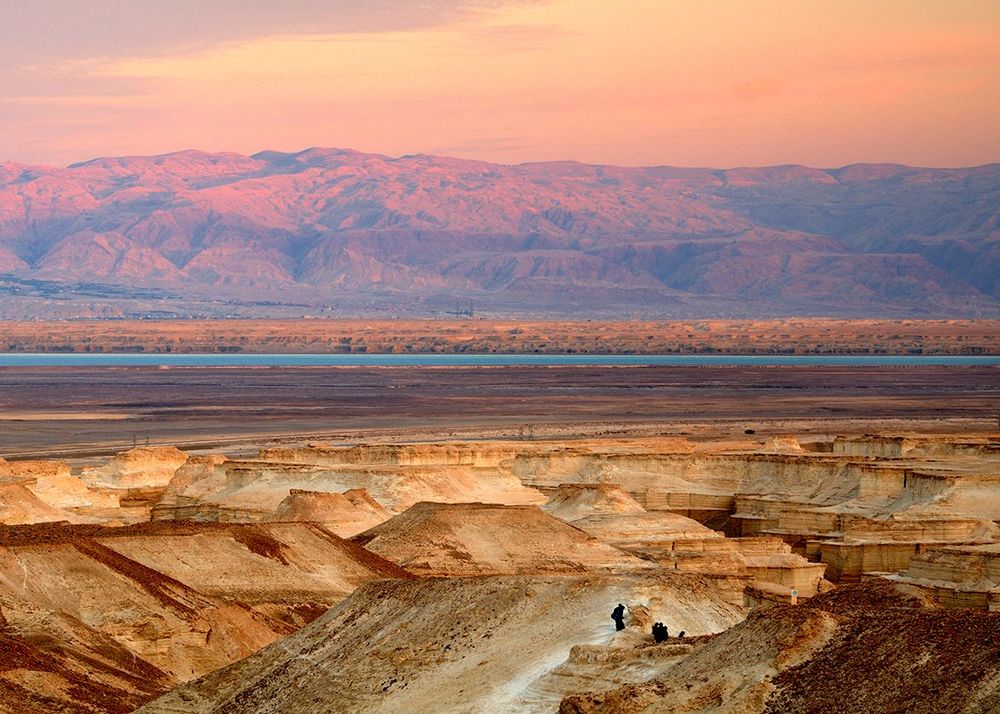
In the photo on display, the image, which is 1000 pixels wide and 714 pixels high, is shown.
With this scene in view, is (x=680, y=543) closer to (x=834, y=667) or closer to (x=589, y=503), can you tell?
(x=589, y=503)

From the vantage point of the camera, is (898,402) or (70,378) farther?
(70,378)

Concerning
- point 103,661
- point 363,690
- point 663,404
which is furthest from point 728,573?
point 663,404

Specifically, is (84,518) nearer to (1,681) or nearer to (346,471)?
(346,471)

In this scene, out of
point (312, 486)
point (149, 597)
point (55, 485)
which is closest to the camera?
point (149, 597)

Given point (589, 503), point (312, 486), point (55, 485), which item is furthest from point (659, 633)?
point (55, 485)

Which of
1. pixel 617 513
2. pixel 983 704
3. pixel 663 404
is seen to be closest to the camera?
pixel 983 704

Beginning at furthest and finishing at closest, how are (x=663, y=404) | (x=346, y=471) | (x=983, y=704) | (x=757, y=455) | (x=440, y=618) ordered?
(x=663, y=404)
(x=757, y=455)
(x=346, y=471)
(x=440, y=618)
(x=983, y=704)

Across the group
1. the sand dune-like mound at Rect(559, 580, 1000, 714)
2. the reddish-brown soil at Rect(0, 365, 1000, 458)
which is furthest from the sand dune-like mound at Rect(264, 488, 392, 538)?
the reddish-brown soil at Rect(0, 365, 1000, 458)
